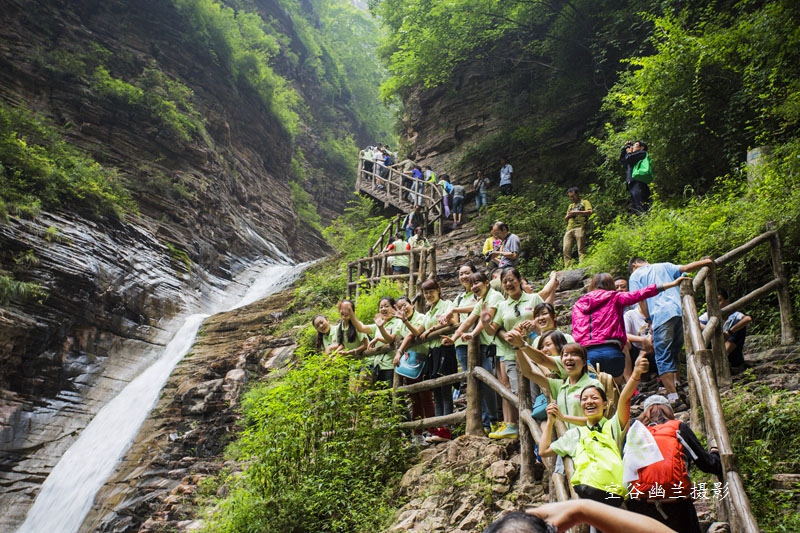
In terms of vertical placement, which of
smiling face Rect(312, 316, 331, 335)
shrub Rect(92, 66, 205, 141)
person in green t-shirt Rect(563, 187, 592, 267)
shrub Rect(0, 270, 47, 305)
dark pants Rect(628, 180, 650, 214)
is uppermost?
shrub Rect(92, 66, 205, 141)

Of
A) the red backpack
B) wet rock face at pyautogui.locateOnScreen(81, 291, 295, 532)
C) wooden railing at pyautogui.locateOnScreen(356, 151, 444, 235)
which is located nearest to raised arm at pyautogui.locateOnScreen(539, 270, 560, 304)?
the red backpack

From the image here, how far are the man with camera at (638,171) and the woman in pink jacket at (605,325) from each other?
5.83m

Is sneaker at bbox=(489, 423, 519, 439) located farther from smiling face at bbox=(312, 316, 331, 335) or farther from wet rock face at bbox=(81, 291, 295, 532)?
wet rock face at bbox=(81, 291, 295, 532)

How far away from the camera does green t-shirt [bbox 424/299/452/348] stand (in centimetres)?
650

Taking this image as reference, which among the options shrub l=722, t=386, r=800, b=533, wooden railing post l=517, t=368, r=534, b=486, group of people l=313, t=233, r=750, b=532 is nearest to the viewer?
group of people l=313, t=233, r=750, b=532

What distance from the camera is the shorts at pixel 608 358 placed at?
15.7 feet

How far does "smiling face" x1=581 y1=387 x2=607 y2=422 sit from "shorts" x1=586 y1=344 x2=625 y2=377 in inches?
52.0

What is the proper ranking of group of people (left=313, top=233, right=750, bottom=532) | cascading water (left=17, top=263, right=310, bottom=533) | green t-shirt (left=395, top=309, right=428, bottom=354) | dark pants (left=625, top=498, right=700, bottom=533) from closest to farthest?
dark pants (left=625, top=498, right=700, bottom=533) → group of people (left=313, top=233, right=750, bottom=532) → green t-shirt (left=395, top=309, right=428, bottom=354) → cascading water (left=17, top=263, right=310, bottom=533)

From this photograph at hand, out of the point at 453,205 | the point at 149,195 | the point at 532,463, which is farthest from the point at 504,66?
the point at 532,463

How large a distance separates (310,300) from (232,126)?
56.8 feet

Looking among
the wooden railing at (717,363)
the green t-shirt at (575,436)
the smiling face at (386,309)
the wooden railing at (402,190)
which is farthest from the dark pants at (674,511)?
the wooden railing at (402,190)

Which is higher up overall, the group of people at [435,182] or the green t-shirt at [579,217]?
the group of people at [435,182]

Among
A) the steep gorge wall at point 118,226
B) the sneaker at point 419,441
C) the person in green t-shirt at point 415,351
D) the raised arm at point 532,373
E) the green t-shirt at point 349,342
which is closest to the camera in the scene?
the raised arm at point 532,373

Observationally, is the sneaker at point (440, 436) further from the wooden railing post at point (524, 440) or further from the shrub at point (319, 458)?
the wooden railing post at point (524, 440)
